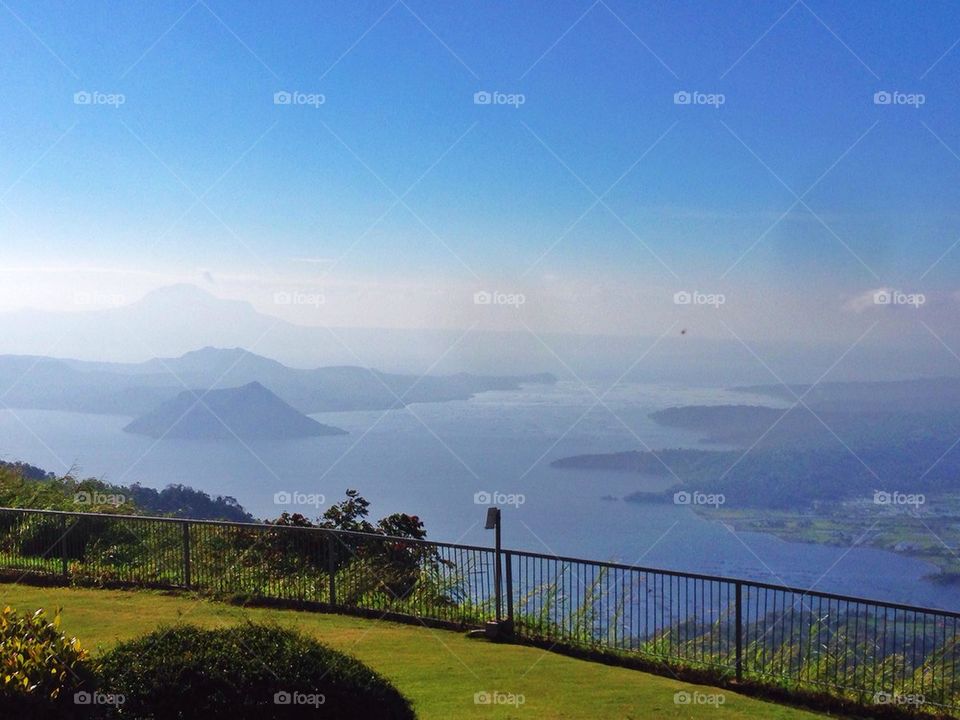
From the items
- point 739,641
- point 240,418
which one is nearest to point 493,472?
point 240,418

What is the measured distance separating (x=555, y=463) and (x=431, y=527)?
2539cm

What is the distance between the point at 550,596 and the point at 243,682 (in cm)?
725

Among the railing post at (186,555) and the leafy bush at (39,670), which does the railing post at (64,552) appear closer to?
the railing post at (186,555)

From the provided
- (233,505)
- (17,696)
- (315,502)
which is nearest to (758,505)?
(233,505)

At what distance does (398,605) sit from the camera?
13164 millimetres

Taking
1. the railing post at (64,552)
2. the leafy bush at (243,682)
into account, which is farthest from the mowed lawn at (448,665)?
the leafy bush at (243,682)

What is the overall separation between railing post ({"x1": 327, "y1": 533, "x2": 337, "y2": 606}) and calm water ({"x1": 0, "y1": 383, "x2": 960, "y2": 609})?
12.2 m

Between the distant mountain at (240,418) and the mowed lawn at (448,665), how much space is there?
96.4 feet

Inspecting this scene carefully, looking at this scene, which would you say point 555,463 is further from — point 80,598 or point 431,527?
point 80,598

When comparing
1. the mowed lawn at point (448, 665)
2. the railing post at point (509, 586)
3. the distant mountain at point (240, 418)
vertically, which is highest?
the distant mountain at point (240, 418)

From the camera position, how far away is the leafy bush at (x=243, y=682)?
5586mm

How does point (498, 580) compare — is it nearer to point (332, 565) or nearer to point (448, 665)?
point (448, 665)

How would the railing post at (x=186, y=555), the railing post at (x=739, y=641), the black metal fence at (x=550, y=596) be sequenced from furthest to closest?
the railing post at (x=186, y=555), the railing post at (x=739, y=641), the black metal fence at (x=550, y=596)

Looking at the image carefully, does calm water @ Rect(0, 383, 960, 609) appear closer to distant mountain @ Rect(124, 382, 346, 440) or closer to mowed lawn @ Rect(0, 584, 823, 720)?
distant mountain @ Rect(124, 382, 346, 440)
